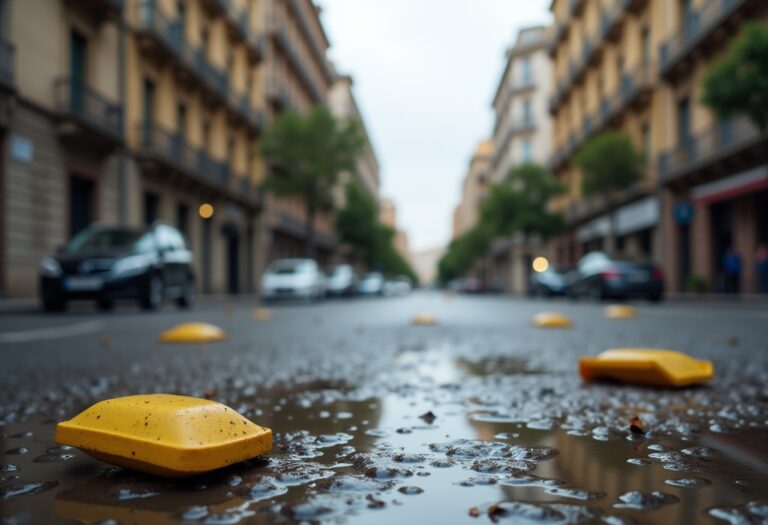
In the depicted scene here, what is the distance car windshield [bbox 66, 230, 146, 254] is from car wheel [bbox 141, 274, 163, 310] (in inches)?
26.0

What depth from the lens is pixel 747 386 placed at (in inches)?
106

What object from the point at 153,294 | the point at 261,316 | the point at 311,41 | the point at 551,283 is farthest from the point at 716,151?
the point at 311,41

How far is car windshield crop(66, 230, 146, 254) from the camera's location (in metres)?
9.95

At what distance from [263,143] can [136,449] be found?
29082 mm

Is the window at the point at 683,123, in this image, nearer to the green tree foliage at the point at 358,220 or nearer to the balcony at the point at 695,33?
the balcony at the point at 695,33

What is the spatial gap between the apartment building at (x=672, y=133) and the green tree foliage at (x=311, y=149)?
1123cm

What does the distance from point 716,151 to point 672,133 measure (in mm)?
4059

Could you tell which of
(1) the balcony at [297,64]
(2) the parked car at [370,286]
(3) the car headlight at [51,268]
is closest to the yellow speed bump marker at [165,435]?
(3) the car headlight at [51,268]

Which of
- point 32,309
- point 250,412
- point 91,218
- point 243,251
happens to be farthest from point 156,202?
point 250,412

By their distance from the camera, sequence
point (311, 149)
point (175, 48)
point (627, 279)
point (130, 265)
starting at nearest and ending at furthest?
point (130, 265), point (627, 279), point (175, 48), point (311, 149)

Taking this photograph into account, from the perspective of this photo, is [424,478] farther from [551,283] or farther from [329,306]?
[551,283]

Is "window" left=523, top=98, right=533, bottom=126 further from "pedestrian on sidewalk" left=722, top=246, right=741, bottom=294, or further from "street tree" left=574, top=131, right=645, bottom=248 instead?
"pedestrian on sidewalk" left=722, top=246, right=741, bottom=294

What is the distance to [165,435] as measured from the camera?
1.28m

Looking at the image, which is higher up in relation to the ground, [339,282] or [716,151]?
[716,151]
